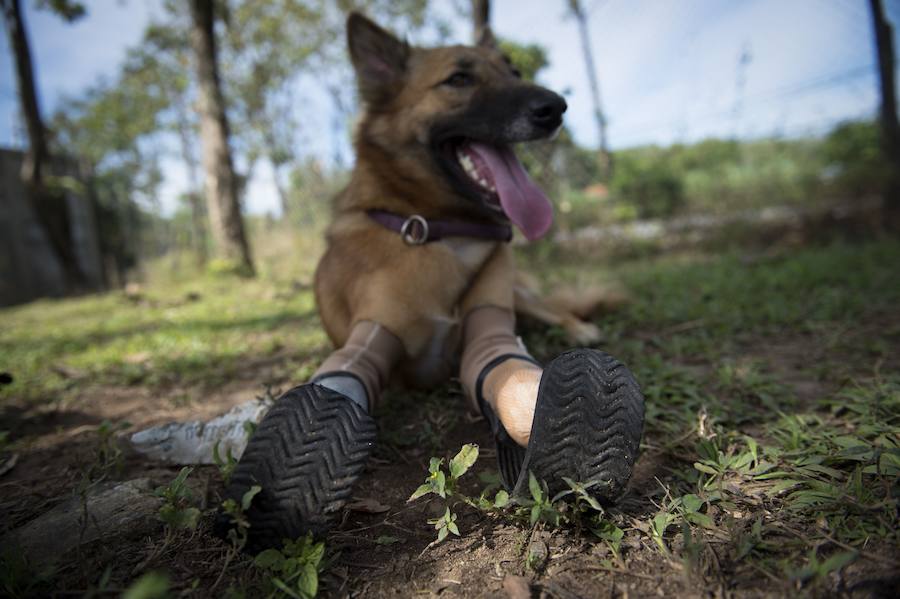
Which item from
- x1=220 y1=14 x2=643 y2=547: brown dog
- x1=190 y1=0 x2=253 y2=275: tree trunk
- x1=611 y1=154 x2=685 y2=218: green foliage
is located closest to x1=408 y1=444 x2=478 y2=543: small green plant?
x1=220 y1=14 x2=643 y2=547: brown dog

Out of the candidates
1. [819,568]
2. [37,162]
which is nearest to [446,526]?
[819,568]

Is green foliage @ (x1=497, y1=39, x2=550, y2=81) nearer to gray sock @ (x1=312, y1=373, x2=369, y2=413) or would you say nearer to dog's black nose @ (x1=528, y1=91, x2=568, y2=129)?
dog's black nose @ (x1=528, y1=91, x2=568, y2=129)

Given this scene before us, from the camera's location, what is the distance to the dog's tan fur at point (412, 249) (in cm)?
176

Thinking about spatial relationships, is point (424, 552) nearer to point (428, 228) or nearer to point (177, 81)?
point (428, 228)

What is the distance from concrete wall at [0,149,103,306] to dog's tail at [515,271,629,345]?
1180 centimetres

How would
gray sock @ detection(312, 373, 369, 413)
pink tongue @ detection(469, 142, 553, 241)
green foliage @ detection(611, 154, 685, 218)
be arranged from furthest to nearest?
green foliage @ detection(611, 154, 685, 218) → pink tongue @ detection(469, 142, 553, 241) → gray sock @ detection(312, 373, 369, 413)

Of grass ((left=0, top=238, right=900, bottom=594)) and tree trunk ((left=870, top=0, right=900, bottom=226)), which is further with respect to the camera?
tree trunk ((left=870, top=0, right=900, bottom=226))

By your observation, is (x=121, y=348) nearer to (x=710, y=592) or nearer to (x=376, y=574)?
(x=376, y=574)

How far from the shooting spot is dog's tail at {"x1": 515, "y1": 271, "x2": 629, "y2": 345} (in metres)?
2.69

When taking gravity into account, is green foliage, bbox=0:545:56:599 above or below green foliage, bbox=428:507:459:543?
above

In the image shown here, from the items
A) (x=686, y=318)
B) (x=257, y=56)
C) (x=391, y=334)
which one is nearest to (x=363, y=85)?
(x=391, y=334)

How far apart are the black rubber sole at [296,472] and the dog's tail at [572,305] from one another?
68.6 inches

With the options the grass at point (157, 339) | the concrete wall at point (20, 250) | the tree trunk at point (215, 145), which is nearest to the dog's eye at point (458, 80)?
the grass at point (157, 339)

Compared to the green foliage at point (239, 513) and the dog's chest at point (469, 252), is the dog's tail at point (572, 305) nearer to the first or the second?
the dog's chest at point (469, 252)
